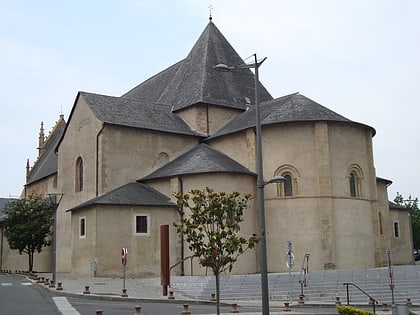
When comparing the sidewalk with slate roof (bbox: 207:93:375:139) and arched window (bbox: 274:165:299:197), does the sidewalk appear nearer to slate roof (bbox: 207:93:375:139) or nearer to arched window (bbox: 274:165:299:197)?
arched window (bbox: 274:165:299:197)

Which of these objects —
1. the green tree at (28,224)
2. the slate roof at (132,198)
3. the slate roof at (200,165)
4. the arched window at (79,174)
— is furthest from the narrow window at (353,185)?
the green tree at (28,224)

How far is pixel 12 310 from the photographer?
54.5 feet

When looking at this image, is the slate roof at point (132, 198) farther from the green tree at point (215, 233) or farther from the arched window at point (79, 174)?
the green tree at point (215, 233)

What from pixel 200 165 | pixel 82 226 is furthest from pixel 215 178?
pixel 82 226

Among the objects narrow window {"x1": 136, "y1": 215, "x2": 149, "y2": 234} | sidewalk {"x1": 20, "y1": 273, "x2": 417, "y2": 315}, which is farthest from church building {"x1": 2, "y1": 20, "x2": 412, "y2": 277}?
sidewalk {"x1": 20, "y1": 273, "x2": 417, "y2": 315}

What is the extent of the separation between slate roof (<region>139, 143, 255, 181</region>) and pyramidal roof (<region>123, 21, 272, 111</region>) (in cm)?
475

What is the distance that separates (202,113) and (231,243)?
25976mm

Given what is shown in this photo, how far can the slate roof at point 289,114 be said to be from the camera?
105ft

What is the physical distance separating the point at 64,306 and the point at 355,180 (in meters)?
20.6

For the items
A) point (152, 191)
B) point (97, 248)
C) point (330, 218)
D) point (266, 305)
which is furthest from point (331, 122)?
point (266, 305)

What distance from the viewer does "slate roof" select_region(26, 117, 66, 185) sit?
48250 mm

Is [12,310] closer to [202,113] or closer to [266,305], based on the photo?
[266,305]

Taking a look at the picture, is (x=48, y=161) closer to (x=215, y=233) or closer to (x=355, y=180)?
(x=355, y=180)

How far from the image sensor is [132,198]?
31.2m
